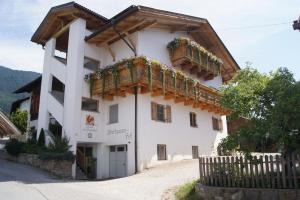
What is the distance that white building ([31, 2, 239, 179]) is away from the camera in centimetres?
1959

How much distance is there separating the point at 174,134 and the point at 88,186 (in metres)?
9.04

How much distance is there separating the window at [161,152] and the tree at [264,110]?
949 cm

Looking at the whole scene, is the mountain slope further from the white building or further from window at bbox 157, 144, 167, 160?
window at bbox 157, 144, 167, 160

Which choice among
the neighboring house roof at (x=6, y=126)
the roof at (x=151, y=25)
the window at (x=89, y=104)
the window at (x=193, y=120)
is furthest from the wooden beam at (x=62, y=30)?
the neighboring house roof at (x=6, y=126)

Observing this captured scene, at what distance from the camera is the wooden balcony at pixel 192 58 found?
23281mm

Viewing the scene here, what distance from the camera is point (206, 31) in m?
27.0

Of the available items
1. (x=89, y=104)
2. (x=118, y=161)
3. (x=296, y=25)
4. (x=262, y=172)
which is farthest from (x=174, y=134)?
(x=262, y=172)

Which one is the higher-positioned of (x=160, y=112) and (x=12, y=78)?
(x=12, y=78)

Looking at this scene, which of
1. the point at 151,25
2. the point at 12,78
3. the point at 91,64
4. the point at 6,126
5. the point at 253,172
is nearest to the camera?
the point at 253,172

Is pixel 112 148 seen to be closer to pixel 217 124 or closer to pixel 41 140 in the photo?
pixel 41 140

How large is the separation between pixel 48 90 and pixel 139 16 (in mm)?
9247

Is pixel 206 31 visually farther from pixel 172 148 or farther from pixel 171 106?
pixel 172 148

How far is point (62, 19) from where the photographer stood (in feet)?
79.5

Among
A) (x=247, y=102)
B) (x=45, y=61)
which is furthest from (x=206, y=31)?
(x=247, y=102)
